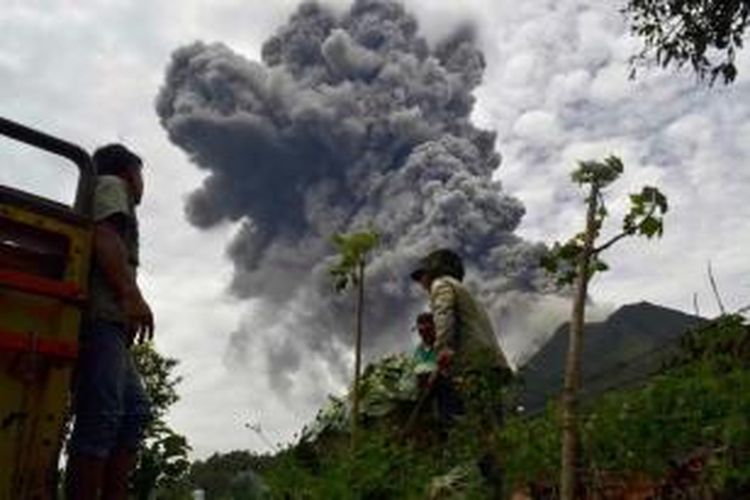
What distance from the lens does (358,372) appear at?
7727 millimetres

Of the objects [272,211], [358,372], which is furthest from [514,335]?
[358,372]

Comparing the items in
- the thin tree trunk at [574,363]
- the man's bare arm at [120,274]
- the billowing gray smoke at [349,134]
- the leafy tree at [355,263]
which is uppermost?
the billowing gray smoke at [349,134]

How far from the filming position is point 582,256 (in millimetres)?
3531

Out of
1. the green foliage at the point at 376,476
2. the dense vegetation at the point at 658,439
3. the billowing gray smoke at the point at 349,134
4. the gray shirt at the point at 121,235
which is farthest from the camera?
the billowing gray smoke at the point at 349,134

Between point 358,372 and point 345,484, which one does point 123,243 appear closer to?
point 345,484

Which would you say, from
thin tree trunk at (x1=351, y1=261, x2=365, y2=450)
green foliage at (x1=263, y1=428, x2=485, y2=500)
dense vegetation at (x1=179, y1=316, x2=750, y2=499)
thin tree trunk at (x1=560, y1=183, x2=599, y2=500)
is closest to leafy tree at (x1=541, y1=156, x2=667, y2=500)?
thin tree trunk at (x1=560, y1=183, x2=599, y2=500)

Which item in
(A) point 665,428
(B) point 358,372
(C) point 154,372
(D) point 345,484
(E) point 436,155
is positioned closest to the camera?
(A) point 665,428

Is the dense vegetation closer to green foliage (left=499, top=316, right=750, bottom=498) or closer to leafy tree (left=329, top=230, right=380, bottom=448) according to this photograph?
green foliage (left=499, top=316, right=750, bottom=498)

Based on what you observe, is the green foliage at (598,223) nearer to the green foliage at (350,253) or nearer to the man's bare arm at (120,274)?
the man's bare arm at (120,274)

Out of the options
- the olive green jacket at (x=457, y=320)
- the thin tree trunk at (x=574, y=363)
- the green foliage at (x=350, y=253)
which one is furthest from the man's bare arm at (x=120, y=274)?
the green foliage at (x=350, y=253)

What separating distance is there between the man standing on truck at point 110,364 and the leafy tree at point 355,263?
3.53m

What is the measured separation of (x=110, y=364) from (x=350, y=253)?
4208 millimetres

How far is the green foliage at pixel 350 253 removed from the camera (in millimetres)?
8086

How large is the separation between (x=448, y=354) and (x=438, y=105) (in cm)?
8441
